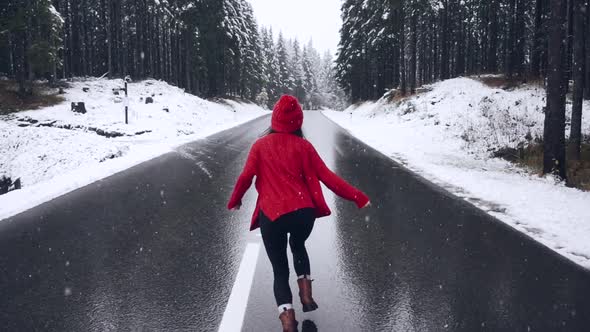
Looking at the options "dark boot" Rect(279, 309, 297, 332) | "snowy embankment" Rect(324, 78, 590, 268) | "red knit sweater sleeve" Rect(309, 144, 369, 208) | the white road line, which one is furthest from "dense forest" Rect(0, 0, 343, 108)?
"dark boot" Rect(279, 309, 297, 332)

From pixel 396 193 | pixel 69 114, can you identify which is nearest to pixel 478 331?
pixel 396 193

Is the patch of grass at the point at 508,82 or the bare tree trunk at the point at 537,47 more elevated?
the bare tree trunk at the point at 537,47

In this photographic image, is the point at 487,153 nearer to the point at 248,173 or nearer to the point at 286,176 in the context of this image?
the point at 286,176

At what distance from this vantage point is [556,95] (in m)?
9.24

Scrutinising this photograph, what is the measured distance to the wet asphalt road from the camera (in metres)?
3.42

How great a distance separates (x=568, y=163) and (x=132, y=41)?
4794cm

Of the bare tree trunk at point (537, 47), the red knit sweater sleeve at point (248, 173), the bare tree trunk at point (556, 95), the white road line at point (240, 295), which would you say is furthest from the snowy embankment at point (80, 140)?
the bare tree trunk at point (537, 47)

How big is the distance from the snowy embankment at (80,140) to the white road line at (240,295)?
4222mm

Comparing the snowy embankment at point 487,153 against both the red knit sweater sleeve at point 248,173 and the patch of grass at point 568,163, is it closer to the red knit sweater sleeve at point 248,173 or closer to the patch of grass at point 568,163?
the patch of grass at point 568,163

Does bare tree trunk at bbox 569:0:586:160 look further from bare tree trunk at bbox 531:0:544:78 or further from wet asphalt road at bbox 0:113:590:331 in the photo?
bare tree trunk at bbox 531:0:544:78

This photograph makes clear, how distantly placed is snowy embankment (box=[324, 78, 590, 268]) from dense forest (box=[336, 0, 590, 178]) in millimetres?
1789

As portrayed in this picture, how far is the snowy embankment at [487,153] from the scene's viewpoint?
20.0 ft

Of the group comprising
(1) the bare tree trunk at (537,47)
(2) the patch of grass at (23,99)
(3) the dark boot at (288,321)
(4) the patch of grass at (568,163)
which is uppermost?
(1) the bare tree trunk at (537,47)

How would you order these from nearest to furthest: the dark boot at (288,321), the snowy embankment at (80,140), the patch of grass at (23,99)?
the dark boot at (288,321) → the snowy embankment at (80,140) → the patch of grass at (23,99)
